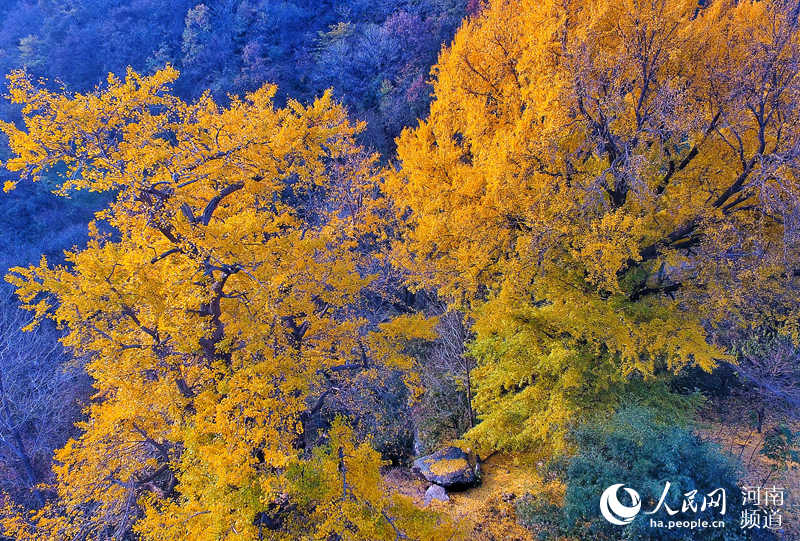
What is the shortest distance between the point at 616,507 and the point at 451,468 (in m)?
4.25

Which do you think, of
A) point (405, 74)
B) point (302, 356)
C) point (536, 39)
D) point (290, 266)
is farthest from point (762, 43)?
point (405, 74)

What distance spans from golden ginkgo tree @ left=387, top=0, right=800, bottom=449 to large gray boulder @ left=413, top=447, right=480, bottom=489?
1.52 m

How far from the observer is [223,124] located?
5.79 metres

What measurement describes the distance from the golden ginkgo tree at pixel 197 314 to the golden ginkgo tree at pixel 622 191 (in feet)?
10.5

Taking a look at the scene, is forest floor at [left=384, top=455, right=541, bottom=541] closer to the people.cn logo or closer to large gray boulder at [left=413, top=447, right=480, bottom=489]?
large gray boulder at [left=413, top=447, right=480, bottom=489]

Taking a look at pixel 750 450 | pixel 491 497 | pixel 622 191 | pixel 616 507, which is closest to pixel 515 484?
pixel 491 497

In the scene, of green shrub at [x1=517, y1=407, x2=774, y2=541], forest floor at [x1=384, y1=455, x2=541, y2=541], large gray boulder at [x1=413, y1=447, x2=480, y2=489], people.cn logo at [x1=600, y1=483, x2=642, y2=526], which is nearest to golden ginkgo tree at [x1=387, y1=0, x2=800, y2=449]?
green shrub at [x1=517, y1=407, x2=774, y2=541]

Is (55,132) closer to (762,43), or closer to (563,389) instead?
(563,389)

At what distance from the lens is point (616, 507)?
5.65m

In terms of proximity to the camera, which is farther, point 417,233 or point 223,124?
point 417,233

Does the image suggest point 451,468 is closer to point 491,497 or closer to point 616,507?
point 491,497

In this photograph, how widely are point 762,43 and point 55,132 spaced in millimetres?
9408

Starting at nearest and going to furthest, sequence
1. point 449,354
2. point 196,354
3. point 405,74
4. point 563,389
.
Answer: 1. point 196,354
2. point 563,389
3. point 449,354
4. point 405,74

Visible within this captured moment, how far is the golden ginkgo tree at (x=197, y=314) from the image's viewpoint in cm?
482
